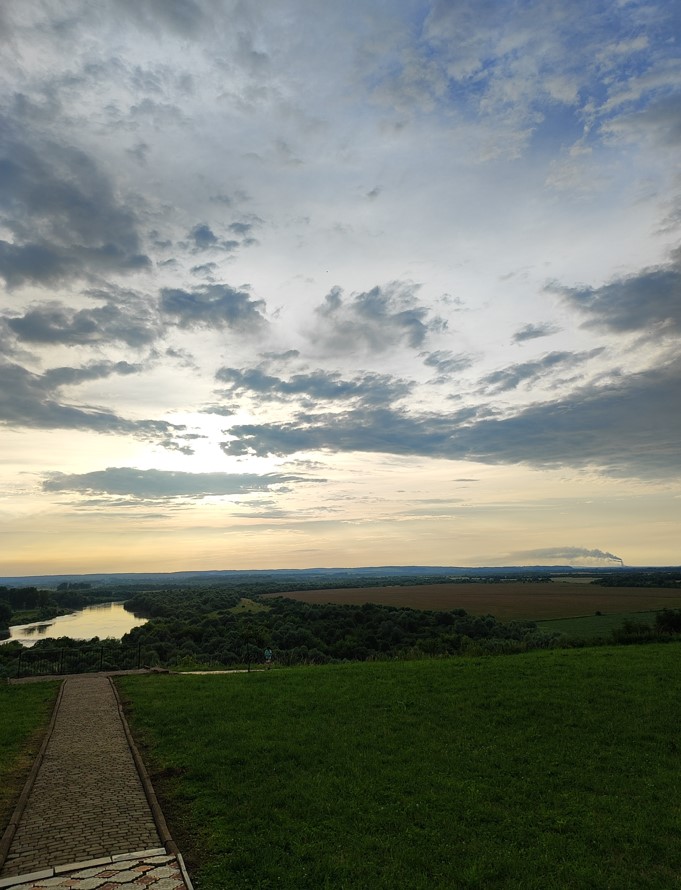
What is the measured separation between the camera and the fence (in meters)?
30.8

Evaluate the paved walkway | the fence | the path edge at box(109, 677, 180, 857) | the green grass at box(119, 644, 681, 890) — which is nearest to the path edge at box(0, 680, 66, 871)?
the paved walkway

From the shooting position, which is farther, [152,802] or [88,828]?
[152,802]

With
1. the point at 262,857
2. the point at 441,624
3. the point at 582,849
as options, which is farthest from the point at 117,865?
the point at 441,624

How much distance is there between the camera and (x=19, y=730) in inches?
648

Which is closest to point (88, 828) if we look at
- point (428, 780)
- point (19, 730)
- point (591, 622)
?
point (428, 780)

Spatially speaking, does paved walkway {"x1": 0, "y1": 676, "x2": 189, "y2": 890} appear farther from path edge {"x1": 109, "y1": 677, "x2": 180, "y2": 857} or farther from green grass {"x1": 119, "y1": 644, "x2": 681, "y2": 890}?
green grass {"x1": 119, "y1": 644, "x2": 681, "y2": 890}

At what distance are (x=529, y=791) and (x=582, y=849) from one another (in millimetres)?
2327

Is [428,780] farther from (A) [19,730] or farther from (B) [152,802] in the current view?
(A) [19,730]

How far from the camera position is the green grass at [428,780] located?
805 centimetres

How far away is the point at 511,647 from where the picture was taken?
3148cm

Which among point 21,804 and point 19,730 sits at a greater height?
point 21,804

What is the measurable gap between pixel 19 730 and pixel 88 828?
9609 mm

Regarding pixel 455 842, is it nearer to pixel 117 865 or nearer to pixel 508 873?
pixel 508 873

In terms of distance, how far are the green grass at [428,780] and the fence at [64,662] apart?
570 inches
